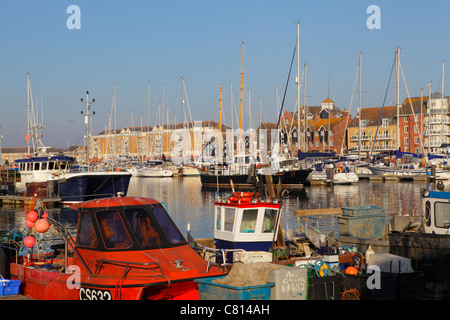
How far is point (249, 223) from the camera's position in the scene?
18719mm

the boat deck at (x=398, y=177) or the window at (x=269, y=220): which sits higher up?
the window at (x=269, y=220)

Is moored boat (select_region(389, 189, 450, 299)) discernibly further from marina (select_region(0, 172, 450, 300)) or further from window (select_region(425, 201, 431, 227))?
marina (select_region(0, 172, 450, 300))

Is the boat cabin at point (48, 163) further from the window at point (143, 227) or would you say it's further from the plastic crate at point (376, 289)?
the plastic crate at point (376, 289)

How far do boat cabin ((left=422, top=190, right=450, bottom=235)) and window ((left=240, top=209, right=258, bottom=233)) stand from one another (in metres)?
5.51

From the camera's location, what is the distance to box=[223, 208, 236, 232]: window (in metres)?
18.8

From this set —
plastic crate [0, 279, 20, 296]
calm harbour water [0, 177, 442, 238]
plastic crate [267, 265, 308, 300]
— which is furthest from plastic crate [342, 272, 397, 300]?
calm harbour water [0, 177, 442, 238]

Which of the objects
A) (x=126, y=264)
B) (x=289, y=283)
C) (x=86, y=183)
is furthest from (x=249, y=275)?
(x=86, y=183)

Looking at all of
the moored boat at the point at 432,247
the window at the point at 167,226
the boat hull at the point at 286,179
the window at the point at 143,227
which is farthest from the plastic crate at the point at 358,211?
the boat hull at the point at 286,179

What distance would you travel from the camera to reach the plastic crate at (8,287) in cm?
1599

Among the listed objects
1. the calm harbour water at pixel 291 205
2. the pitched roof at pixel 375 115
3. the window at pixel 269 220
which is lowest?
the calm harbour water at pixel 291 205

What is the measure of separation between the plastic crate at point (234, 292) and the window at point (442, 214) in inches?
334
